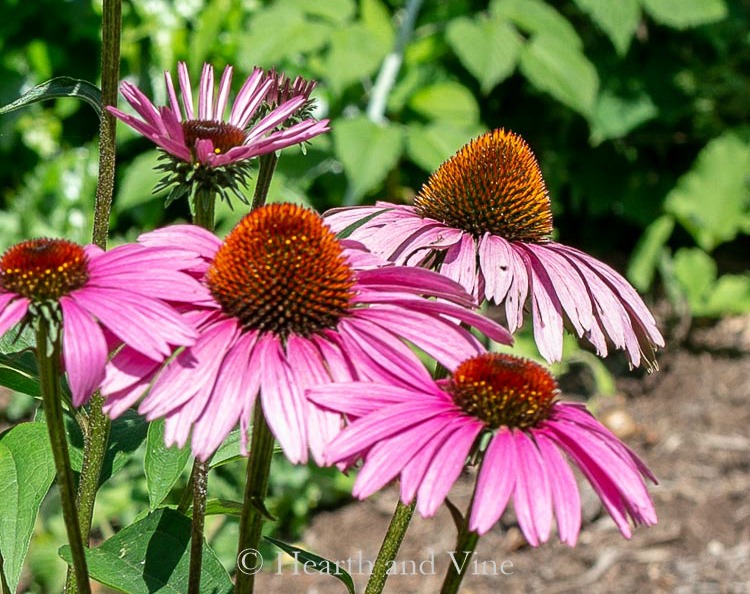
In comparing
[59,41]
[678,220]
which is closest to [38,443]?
[59,41]

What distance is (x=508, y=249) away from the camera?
79 cm

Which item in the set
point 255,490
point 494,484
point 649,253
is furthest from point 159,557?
point 649,253

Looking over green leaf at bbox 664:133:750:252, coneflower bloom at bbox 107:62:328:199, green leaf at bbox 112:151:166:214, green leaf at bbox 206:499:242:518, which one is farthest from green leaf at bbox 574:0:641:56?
green leaf at bbox 206:499:242:518

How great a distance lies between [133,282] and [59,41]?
2493mm

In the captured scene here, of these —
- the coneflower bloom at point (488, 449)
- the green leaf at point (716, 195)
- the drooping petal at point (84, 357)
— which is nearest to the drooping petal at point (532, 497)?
the coneflower bloom at point (488, 449)

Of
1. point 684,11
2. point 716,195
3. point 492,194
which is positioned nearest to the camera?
point 492,194

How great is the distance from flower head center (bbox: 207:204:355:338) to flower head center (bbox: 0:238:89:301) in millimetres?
77

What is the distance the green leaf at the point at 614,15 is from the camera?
241cm

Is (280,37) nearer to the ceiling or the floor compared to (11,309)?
nearer to the floor

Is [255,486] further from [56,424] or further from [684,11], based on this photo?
[684,11]

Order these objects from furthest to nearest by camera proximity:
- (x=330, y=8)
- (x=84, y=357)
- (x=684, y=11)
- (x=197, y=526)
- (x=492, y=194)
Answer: (x=684, y=11) → (x=330, y=8) → (x=492, y=194) → (x=197, y=526) → (x=84, y=357)

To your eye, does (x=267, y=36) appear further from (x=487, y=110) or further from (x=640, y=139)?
(x=640, y=139)

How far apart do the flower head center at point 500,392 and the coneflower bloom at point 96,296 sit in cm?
16

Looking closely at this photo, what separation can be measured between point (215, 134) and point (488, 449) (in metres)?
0.31
